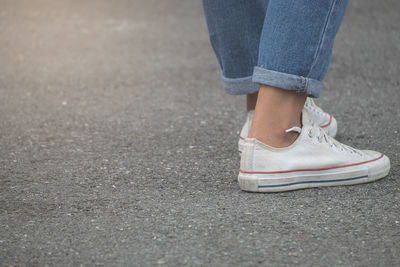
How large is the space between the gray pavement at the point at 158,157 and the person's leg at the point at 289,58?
23 centimetres

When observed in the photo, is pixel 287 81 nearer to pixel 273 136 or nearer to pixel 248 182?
pixel 273 136

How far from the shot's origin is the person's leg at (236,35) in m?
1.96

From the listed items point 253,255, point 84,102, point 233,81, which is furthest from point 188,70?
point 253,255

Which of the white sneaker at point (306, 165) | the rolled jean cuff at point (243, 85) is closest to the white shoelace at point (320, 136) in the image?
the white sneaker at point (306, 165)

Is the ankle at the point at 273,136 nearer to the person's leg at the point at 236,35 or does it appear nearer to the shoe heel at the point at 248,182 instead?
the shoe heel at the point at 248,182

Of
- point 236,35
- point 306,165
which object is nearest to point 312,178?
point 306,165

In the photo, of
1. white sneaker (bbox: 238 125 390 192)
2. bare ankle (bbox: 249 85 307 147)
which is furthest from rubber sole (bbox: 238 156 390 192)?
bare ankle (bbox: 249 85 307 147)

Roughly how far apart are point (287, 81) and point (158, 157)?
0.62 m

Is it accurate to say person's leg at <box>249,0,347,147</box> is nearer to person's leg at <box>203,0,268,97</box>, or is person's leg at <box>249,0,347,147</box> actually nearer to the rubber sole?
the rubber sole

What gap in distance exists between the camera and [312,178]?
5.86 feet

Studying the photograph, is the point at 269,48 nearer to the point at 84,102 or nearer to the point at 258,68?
the point at 258,68

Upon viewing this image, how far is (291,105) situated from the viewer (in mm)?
1743

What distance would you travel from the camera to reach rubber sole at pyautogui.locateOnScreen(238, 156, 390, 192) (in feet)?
5.71

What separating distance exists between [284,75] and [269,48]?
9 cm
